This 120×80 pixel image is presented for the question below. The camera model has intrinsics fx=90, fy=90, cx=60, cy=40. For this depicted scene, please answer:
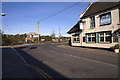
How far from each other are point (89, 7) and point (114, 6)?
26.0 ft

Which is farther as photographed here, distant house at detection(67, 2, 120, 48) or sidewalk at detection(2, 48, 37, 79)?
distant house at detection(67, 2, 120, 48)

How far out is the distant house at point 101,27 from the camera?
1337 cm

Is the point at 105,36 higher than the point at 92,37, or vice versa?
the point at 105,36

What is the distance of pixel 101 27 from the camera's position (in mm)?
15453

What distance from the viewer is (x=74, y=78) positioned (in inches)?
171

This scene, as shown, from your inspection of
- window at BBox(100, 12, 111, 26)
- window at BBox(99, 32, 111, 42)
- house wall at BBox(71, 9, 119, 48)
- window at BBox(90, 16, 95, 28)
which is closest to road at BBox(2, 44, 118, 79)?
house wall at BBox(71, 9, 119, 48)

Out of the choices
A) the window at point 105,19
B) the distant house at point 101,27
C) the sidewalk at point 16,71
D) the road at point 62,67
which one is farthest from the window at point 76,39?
A: the sidewalk at point 16,71

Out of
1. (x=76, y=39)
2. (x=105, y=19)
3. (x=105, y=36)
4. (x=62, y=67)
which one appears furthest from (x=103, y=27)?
(x=62, y=67)

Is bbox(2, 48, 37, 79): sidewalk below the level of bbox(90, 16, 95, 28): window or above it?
below

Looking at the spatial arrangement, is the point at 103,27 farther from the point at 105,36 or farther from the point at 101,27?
the point at 105,36

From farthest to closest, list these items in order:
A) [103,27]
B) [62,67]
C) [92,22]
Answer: [92,22] < [103,27] < [62,67]

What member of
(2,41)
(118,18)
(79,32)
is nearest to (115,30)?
(118,18)

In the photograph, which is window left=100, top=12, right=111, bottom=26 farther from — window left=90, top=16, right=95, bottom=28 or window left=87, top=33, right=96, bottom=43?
window left=87, top=33, right=96, bottom=43

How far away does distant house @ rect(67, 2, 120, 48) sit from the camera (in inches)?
526
